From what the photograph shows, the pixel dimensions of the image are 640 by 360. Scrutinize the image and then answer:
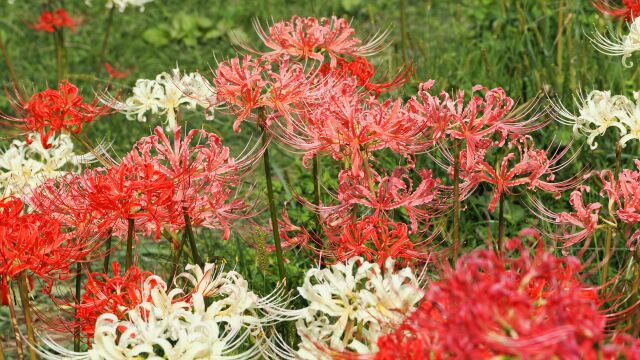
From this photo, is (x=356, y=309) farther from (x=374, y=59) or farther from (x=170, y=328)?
(x=374, y=59)

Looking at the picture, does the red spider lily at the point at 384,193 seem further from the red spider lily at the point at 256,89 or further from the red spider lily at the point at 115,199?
the red spider lily at the point at 115,199

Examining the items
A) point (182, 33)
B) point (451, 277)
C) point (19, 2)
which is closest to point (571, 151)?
point (451, 277)

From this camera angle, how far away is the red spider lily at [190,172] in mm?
2477

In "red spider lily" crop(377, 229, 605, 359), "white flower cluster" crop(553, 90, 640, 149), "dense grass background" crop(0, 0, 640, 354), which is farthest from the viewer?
"dense grass background" crop(0, 0, 640, 354)

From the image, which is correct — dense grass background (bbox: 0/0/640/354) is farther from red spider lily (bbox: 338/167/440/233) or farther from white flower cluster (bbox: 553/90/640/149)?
red spider lily (bbox: 338/167/440/233)

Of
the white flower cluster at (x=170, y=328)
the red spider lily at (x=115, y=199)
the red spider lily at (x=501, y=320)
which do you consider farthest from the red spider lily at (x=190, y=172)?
the red spider lily at (x=501, y=320)

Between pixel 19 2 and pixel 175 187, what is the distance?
6551mm

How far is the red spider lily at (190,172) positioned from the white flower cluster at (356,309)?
457 millimetres

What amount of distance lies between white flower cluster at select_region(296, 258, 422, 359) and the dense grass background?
787mm

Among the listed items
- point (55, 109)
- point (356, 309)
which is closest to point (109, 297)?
point (356, 309)

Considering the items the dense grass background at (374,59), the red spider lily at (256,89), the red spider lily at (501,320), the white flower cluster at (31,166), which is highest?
the red spider lily at (256,89)

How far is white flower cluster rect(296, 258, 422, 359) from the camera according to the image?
1.94m

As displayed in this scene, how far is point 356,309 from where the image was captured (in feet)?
6.84

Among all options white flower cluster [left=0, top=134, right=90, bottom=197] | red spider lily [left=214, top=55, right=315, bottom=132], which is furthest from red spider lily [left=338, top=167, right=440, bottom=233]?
white flower cluster [left=0, top=134, right=90, bottom=197]
